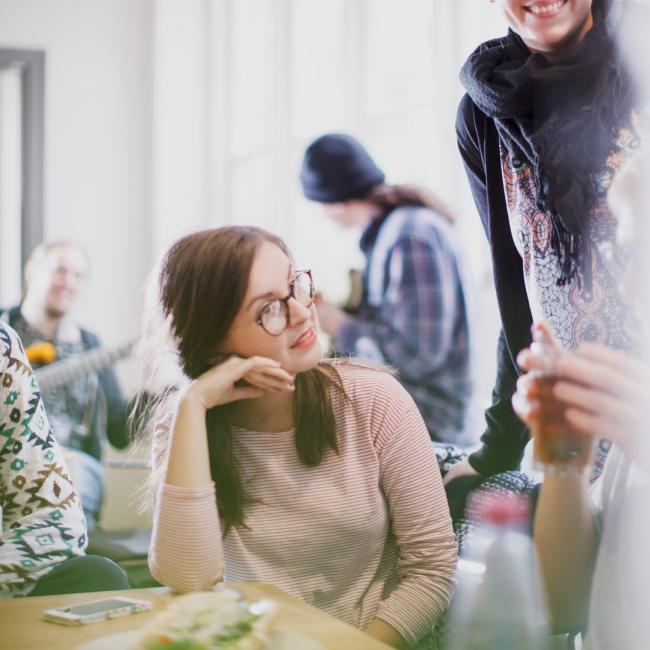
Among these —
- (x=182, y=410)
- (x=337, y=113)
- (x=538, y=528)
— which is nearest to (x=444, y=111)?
(x=337, y=113)

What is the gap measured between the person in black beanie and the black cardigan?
0.93 m

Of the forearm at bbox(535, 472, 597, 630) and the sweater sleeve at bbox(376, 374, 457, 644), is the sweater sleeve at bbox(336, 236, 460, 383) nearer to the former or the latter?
the sweater sleeve at bbox(376, 374, 457, 644)

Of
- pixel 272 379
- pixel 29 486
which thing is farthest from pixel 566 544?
pixel 29 486

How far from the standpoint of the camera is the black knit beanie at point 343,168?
8.77 feet

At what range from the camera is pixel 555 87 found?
3.92 ft

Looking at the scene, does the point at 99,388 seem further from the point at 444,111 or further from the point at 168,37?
the point at 168,37

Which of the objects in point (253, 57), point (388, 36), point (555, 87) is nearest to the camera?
point (555, 87)

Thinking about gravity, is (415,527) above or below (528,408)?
below

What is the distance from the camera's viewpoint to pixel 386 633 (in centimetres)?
124

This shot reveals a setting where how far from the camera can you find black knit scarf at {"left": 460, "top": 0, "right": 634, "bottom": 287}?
1134mm

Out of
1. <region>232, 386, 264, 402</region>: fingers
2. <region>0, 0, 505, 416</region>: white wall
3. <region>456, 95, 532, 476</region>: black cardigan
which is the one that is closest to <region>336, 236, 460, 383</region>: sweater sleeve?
<region>456, 95, 532, 476</region>: black cardigan

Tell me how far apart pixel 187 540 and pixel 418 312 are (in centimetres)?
128

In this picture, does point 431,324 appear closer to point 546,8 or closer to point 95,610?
point 546,8

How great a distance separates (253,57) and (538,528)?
421 cm
